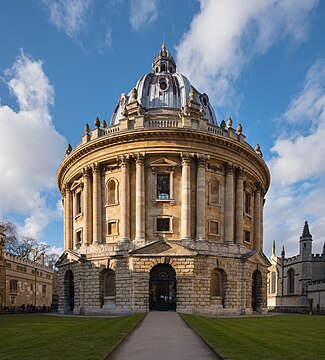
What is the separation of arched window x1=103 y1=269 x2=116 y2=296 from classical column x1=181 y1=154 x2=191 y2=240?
8.81 m

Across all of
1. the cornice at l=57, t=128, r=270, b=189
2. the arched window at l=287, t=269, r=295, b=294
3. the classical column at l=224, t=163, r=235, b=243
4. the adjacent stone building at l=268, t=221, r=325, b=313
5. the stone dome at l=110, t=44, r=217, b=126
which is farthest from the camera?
the arched window at l=287, t=269, r=295, b=294

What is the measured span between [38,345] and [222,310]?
26.3 meters

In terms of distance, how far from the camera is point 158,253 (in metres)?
36.7

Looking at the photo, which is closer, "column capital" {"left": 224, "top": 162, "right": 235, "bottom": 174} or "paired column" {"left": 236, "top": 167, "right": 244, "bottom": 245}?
"column capital" {"left": 224, "top": 162, "right": 235, "bottom": 174}

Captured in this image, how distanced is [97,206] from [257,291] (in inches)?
862

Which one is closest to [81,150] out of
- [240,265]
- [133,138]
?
[133,138]

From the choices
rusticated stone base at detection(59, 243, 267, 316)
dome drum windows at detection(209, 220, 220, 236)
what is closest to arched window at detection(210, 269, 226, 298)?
rusticated stone base at detection(59, 243, 267, 316)

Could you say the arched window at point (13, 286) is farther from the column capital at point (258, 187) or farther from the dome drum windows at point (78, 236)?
the column capital at point (258, 187)

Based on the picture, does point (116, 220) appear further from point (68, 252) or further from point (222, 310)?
point (222, 310)

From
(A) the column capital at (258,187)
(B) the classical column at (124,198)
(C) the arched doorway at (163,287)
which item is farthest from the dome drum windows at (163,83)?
(C) the arched doorway at (163,287)

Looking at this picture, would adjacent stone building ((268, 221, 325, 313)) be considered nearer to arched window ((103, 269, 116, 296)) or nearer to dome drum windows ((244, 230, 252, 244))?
dome drum windows ((244, 230, 252, 244))

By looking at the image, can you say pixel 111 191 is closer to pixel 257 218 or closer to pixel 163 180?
pixel 163 180

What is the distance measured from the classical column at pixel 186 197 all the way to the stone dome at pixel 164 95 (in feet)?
36.5

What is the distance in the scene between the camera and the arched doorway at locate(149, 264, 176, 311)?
3756 cm
